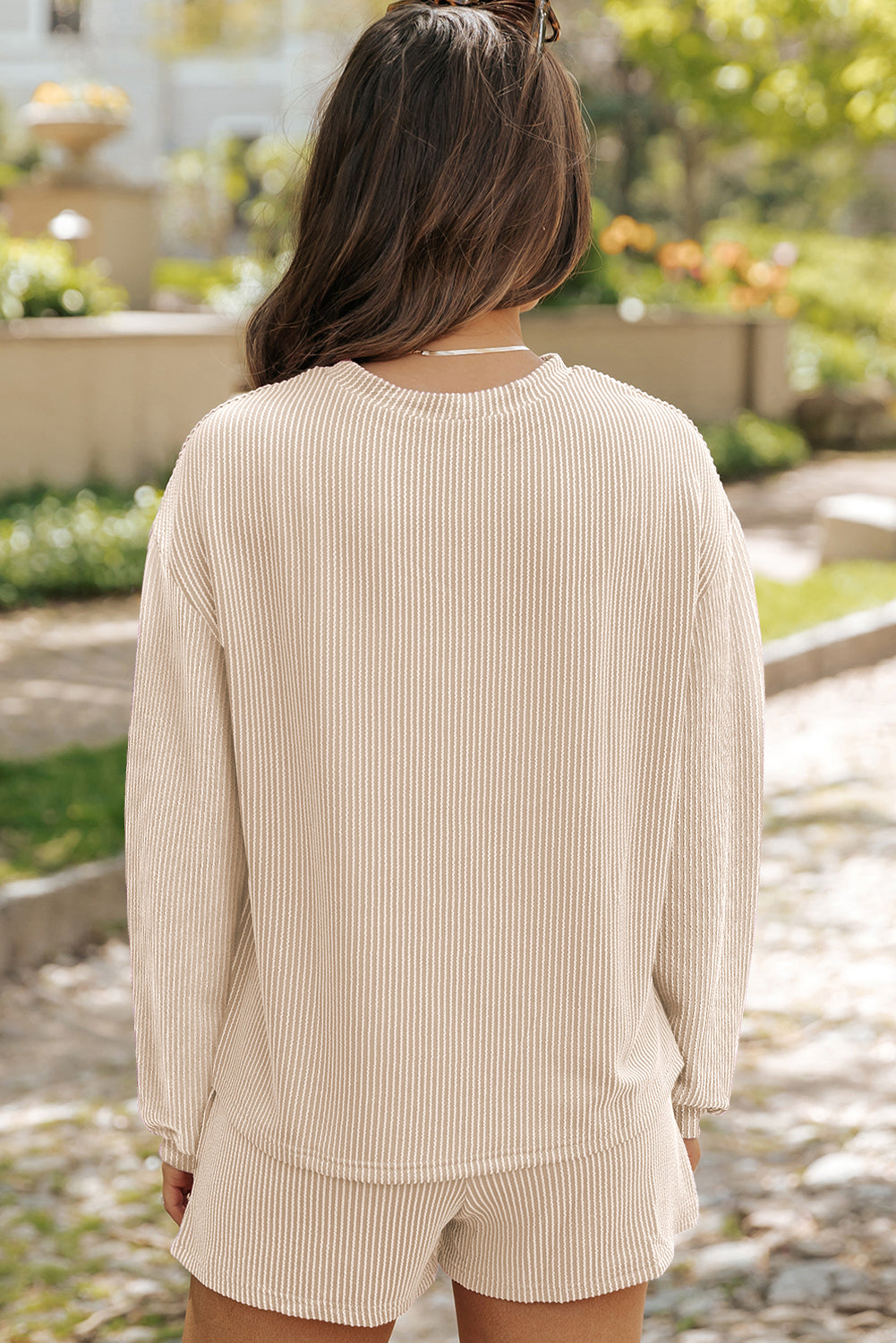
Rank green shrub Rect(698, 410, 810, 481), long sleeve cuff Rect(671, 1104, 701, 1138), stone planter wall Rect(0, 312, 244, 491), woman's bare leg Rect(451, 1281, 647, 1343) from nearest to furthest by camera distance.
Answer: woman's bare leg Rect(451, 1281, 647, 1343)
long sleeve cuff Rect(671, 1104, 701, 1138)
stone planter wall Rect(0, 312, 244, 491)
green shrub Rect(698, 410, 810, 481)

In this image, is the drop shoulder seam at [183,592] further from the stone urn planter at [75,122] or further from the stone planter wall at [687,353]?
the stone urn planter at [75,122]

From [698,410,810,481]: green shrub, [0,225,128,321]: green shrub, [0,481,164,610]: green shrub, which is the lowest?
[698,410,810,481]: green shrub

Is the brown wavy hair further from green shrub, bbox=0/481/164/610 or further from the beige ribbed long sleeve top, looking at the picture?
green shrub, bbox=0/481/164/610

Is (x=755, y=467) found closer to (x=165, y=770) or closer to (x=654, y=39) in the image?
(x=654, y=39)

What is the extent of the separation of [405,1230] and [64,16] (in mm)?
34609

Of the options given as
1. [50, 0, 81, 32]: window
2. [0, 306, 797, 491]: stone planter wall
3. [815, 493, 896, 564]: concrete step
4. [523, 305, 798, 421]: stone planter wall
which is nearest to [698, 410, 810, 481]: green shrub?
[523, 305, 798, 421]: stone planter wall

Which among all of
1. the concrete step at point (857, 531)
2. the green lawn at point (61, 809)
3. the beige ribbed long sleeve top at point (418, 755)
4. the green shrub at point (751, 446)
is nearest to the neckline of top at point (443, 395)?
the beige ribbed long sleeve top at point (418, 755)

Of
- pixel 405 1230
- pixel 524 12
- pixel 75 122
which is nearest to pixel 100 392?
pixel 75 122

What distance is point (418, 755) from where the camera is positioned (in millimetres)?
1334

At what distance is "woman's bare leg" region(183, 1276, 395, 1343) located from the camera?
1.38 m

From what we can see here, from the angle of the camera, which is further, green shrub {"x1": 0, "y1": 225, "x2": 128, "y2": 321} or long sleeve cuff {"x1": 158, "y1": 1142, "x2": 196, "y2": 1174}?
green shrub {"x1": 0, "y1": 225, "x2": 128, "y2": 321}

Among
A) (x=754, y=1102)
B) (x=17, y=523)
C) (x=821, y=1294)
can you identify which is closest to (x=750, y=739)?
(x=821, y=1294)

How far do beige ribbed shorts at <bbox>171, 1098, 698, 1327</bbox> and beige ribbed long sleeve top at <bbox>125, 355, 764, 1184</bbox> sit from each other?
0.03m

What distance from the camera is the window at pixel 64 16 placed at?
103 feet
